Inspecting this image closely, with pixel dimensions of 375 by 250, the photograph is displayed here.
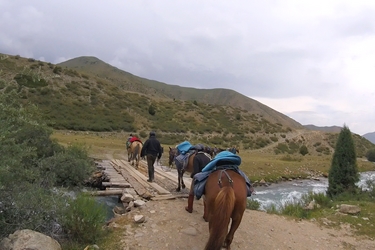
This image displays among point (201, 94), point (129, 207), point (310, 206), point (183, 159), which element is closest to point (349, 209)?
point (310, 206)

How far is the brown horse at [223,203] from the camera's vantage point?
490 centimetres

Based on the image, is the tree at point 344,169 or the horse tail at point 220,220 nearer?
the horse tail at point 220,220

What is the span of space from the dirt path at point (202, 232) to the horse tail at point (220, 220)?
1.39 meters

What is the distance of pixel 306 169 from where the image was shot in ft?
85.8

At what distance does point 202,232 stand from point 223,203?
83.9 inches

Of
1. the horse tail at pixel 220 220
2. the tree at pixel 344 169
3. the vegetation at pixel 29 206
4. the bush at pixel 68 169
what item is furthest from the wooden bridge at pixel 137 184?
the tree at pixel 344 169

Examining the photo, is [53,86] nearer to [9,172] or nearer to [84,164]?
[84,164]

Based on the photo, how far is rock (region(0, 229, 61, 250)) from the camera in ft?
15.3

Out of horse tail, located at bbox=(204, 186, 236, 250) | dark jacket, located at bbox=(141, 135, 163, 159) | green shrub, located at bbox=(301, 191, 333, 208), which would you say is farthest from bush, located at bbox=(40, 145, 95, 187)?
green shrub, located at bbox=(301, 191, 333, 208)

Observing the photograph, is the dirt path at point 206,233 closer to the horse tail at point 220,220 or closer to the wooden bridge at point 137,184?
the wooden bridge at point 137,184

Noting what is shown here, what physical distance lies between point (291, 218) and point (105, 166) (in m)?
10.3

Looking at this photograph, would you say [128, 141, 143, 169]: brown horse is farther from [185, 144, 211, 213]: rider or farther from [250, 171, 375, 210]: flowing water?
[185, 144, 211, 213]: rider

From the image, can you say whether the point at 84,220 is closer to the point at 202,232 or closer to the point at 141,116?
the point at 202,232

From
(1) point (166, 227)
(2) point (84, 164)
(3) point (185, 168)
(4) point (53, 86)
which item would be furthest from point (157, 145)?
(4) point (53, 86)
